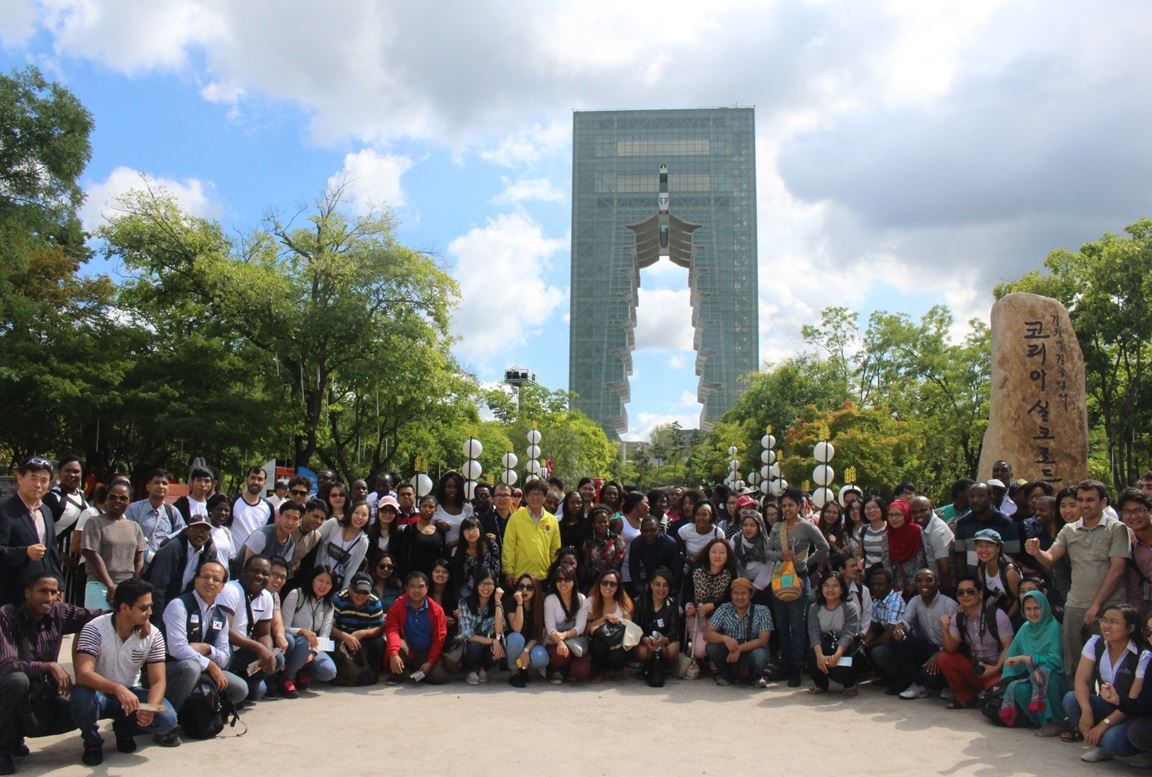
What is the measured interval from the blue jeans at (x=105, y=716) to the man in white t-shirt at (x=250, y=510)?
217 centimetres

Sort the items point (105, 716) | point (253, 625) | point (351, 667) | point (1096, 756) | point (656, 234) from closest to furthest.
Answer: point (105, 716), point (1096, 756), point (253, 625), point (351, 667), point (656, 234)

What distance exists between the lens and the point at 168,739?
5305 mm

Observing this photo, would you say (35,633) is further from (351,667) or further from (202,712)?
(351,667)

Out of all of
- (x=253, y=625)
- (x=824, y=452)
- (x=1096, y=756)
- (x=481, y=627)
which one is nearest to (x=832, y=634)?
(x=1096, y=756)

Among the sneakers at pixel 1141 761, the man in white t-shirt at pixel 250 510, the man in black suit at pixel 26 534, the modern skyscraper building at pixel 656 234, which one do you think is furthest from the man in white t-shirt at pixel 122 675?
the modern skyscraper building at pixel 656 234

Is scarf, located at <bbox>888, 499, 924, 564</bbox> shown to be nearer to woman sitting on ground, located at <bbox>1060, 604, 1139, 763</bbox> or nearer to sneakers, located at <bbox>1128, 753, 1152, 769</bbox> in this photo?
woman sitting on ground, located at <bbox>1060, 604, 1139, 763</bbox>

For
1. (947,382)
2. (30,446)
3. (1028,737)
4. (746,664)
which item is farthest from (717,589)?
(947,382)

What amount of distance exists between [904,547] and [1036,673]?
177 centimetres

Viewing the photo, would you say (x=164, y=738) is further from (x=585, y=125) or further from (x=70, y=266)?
(x=585, y=125)

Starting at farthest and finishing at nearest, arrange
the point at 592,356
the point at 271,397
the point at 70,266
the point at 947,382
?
1. the point at 592,356
2. the point at 947,382
3. the point at 70,266
4. the point at 271,397

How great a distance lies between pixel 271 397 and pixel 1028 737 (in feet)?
59.5

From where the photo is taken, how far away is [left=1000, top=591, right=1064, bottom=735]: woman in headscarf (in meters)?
5.95

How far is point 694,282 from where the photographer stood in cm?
8319

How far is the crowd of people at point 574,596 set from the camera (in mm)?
5352
